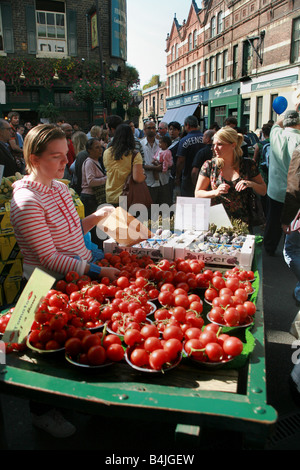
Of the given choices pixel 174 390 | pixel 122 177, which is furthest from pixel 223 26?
pixel 174 390

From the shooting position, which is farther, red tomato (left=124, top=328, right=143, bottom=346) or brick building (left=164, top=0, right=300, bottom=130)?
brick building (left=164, top=0, right=300, bottom=130)

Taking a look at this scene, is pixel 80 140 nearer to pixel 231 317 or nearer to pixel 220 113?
pixel 231 317

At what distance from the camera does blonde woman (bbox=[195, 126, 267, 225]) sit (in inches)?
126

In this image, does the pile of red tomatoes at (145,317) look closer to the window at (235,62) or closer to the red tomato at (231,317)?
the red tomato at (231,317)

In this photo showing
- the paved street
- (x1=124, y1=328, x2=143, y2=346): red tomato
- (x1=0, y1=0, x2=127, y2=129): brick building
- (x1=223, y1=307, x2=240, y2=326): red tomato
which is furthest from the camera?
(x1=0, y1=0, x2=127, y2=129): brick building

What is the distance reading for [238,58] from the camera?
75.6ft

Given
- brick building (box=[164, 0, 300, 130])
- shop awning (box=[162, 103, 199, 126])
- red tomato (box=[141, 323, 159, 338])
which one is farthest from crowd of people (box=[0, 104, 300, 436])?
shop awning (box=[162, 103, 199, 126])

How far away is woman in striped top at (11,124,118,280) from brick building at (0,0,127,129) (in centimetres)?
1450

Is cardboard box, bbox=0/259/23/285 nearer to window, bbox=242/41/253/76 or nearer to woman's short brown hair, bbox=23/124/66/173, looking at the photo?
woman's short brown hair, bbox=23/124/66/173

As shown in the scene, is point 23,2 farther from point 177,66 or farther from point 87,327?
point 177,66

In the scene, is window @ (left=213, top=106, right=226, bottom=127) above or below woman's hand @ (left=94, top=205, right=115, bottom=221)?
above

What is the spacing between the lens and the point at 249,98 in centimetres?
2205

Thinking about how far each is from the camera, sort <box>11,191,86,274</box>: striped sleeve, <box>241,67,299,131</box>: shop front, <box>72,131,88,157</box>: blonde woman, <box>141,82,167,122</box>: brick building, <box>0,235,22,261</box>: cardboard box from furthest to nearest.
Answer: <box>141,82,167,122</box>: brick building, <box>241,67,299,131</box>: shop front, <box>72,131,88,157</box>: blonde woman, <box>0,235,22,261</box>: cardboard box, <box>11,191,86,274</box>: striped sleeve

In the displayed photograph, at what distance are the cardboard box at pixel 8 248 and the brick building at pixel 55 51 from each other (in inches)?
522
